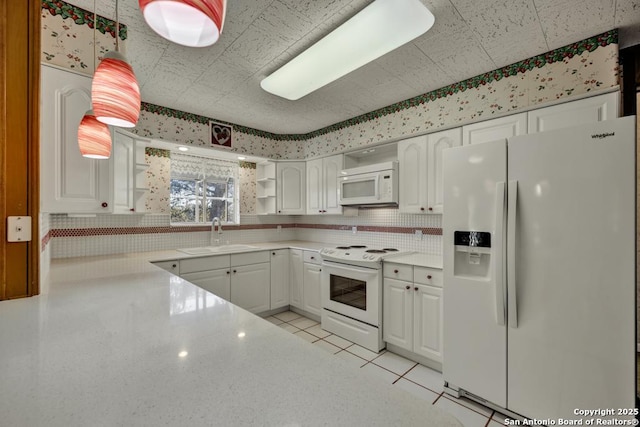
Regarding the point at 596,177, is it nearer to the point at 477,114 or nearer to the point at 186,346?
the point at 477,114

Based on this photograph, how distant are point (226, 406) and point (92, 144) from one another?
4.48ft

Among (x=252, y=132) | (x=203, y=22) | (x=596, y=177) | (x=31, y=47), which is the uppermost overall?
(x=252, y=132)

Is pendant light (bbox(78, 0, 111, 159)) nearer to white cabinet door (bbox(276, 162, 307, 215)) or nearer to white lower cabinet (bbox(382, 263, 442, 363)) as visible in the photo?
white lower cabinet (bbox(382, 263, 442, 363))

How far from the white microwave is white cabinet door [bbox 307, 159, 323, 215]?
44cm

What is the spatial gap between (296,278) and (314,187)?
1.26m

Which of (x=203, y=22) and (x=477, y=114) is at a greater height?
(x=477, y=114)

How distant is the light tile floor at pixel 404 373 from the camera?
1.81m

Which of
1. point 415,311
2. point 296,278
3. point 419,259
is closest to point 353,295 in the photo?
point 415,311

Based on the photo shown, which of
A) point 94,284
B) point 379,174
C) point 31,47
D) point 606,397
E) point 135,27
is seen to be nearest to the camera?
point 31,47

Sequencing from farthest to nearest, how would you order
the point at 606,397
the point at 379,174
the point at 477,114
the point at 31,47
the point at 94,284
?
the point at 379,174 → the point at 477,114 → the point at 94,284 → the point at 606,397 → the point at 31,47

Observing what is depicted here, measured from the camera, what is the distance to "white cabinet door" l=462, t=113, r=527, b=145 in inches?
85.1

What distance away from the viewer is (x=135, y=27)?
6.09 ft

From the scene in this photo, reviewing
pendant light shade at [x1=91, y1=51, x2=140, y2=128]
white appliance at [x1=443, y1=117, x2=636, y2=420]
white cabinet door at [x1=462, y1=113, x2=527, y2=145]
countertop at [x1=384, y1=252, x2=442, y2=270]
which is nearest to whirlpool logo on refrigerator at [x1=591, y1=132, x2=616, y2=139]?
white appliance at [x1=443, y1=117, x2=636, y2=420]

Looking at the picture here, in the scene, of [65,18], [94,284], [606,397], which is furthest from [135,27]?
[606,397]
